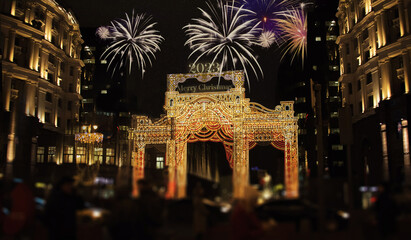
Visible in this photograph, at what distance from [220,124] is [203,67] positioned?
→ 18.7 ft

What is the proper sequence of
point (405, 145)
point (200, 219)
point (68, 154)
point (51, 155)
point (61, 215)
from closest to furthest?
point (61, 215) < point (200, 219) < point (405, 145) < point (51, 155) < point (68, 154)

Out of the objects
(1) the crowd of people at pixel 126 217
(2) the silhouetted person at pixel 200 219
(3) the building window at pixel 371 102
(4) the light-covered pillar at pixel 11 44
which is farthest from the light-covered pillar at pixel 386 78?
(4) the light-covered pillar at pixel 11 44

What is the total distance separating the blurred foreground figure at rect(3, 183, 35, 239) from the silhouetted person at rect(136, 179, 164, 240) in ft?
7.17

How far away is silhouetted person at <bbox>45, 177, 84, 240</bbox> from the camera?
7.57 m

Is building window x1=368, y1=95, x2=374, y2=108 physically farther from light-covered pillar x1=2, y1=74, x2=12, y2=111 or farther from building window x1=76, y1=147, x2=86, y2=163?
building window x1=76, y1=147, x2=86, y2=163

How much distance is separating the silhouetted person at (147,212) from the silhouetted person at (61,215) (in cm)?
124

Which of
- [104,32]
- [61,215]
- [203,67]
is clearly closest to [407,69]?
[203,67]

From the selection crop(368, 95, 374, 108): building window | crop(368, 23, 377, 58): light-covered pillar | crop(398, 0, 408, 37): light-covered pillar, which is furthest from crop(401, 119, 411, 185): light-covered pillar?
crop(368, 23, 377, 58): light-covered pillar

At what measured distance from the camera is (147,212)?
8.16 m

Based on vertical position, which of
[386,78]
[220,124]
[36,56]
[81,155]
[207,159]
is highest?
[36,56]

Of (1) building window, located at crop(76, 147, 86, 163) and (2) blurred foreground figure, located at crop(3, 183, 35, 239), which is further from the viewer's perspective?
(1) building window, located at crop(76, 147, 86, 163)

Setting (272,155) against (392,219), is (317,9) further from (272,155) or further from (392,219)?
(392,219)

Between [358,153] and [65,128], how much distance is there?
29.8 m

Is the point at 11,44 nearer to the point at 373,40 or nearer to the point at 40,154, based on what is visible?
the point at 40,154
